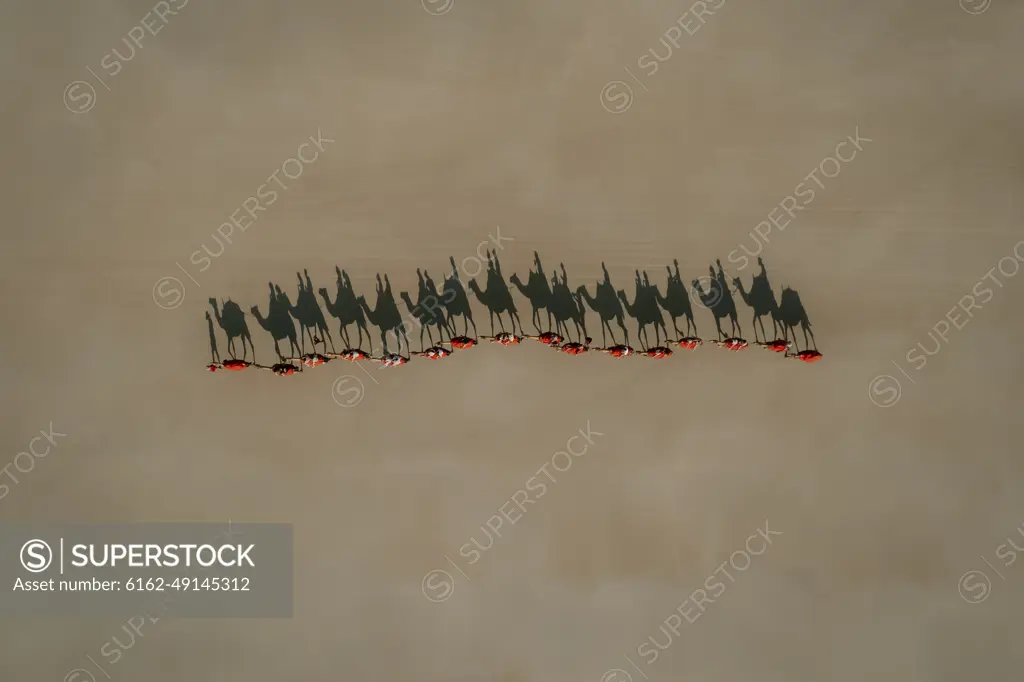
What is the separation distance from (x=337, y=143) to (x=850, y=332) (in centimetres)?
698

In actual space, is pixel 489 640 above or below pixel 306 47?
below

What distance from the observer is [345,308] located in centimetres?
869

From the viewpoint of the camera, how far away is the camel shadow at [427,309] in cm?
871

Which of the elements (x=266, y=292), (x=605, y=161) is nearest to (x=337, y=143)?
(x=266, y=292)

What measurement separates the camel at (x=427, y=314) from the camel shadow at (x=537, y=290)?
3.32 ft

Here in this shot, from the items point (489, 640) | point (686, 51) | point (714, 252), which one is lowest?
point (489, 640)

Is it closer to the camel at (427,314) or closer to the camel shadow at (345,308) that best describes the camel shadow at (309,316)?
the camel shadow at (345,308)

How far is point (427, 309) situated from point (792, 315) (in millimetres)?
4693

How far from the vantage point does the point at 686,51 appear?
29.0 feet

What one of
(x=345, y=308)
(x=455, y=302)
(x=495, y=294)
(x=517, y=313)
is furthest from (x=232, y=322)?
(x=517, y=313)

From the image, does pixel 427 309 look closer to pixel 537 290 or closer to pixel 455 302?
pixel 455 302

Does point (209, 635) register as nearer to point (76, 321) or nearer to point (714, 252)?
point (76, 321)

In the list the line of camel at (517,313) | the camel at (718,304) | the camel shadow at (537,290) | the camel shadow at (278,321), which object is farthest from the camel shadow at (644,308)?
the camel shadow at (278,321)

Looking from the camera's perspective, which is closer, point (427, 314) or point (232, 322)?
point (232, 322)
